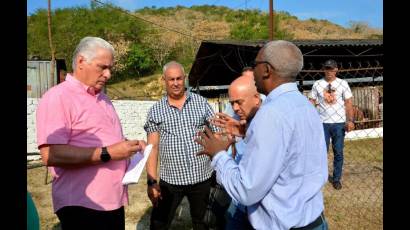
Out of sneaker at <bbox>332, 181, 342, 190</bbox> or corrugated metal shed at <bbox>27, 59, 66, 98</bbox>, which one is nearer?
sneaker at <bbox>332, 181, 342, 190</bbox>

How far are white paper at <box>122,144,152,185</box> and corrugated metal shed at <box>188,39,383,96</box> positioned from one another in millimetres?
6972

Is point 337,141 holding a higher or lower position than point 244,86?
lower

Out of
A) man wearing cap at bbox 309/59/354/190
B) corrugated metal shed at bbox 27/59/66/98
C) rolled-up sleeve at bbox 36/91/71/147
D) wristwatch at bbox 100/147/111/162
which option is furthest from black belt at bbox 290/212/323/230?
corrugated metal shed at bbox 27/59/66/98

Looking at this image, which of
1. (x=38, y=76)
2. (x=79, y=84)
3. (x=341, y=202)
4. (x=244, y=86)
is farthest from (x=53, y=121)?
(x=38, y=76)

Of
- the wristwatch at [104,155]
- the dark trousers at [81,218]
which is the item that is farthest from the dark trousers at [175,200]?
the wristwatch at [104,155]

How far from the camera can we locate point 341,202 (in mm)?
5020

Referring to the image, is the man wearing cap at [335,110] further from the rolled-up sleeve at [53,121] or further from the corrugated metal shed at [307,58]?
the rolled-up sleeve at [53,121]

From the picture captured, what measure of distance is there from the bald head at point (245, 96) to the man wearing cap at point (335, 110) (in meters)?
3.24

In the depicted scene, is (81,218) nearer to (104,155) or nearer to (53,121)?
(104,155)

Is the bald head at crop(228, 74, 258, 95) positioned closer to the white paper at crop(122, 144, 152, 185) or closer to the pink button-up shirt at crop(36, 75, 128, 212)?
the white paper at crop(122, 144, 152, 185)

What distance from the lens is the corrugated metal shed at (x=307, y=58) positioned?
10.1 m

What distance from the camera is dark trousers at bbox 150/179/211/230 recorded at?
10.4ft

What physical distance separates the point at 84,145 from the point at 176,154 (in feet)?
3.91
